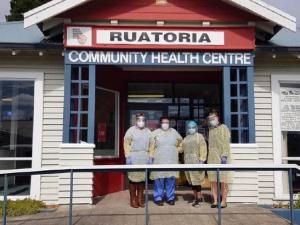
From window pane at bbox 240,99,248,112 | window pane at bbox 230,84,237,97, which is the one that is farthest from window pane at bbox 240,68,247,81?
window pane at bbox 240,99,248,112

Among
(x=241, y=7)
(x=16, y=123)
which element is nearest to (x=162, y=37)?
(x=241, y=7)

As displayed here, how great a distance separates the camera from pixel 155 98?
11.0 meters

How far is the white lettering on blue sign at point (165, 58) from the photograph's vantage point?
8906 millimetres

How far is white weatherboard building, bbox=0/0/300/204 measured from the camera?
8758mm

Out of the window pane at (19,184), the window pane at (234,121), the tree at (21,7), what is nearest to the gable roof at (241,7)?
the window pane at (234,121)

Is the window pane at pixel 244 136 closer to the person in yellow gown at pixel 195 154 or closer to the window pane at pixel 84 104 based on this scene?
the person in yellow gown at pixel 195 154

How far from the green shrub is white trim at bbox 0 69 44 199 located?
57cm

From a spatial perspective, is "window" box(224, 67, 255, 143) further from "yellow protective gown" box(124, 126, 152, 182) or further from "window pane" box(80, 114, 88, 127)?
"window pane" box(80, 114, 88, 127)

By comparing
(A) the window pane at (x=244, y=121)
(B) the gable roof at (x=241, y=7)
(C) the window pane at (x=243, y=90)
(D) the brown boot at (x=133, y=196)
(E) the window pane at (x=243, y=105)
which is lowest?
(D) the brown boot at (x=133, y=196)

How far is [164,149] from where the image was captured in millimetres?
8406

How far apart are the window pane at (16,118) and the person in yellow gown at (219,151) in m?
3.94

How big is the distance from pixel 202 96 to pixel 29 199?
4.81 metres

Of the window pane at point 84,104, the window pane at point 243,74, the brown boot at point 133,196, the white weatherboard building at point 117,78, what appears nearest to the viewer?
the brown boot at point 133,196

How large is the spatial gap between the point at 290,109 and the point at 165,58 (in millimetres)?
3076
